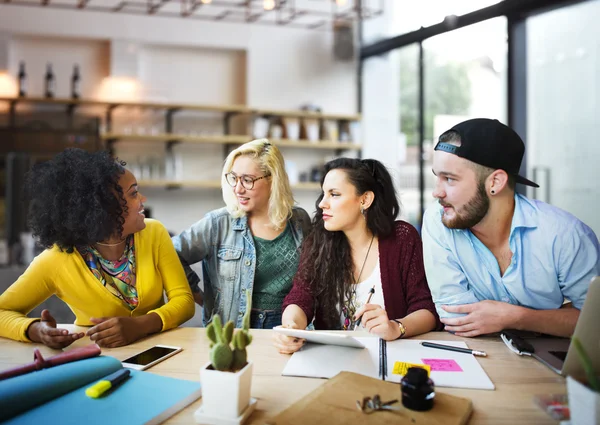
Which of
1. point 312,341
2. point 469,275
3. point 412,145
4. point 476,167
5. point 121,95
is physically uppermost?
point 121,95

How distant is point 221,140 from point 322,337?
4.37 m

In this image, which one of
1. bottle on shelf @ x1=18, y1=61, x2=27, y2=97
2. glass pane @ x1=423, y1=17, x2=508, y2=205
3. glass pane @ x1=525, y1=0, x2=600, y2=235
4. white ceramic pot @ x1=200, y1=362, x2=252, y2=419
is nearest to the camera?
white ceramic pot @ x1=200, y1=362, x2=252, y2=419

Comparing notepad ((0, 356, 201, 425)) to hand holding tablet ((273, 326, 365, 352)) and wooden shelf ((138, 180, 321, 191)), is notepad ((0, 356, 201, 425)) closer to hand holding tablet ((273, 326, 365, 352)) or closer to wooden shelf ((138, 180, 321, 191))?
hand holding tablet ((273, 326, 365, 352))

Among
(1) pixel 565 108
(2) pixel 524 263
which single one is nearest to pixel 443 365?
(2) pixel 524 263

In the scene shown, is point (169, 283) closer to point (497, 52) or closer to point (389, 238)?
point (389, 238)

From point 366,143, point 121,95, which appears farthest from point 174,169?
point 366,143

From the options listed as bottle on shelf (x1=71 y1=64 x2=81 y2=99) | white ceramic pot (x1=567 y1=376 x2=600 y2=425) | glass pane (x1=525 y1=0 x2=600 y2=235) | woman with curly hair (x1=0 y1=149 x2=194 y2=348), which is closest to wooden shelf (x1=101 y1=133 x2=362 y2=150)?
bottle on shelf (x1=71 y1=64 x2=81 y2=99)

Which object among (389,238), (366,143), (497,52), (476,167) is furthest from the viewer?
(366,143)

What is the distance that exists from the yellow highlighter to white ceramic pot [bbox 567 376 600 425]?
2.97 feet

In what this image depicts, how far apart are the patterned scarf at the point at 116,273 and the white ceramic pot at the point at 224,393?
0.82m

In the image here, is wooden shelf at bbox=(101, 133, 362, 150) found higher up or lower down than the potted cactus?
higher up

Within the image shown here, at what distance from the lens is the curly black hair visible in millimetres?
1671

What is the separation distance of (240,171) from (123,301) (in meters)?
0.74

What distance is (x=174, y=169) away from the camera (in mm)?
5504
